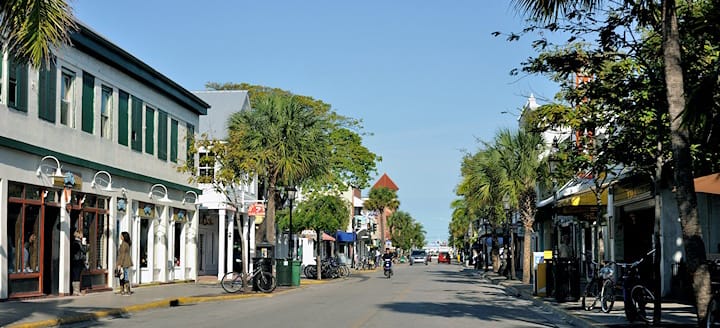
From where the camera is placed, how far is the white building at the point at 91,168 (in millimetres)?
23156

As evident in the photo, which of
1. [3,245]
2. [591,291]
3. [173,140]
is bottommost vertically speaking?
[591,291]

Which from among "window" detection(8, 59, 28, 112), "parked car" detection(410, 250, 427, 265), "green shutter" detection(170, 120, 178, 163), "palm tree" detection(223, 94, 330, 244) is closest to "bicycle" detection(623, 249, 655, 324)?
"window" detection(8, 59, 28, 112)

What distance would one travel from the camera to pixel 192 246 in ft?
130

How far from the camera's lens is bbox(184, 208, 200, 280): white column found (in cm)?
3941

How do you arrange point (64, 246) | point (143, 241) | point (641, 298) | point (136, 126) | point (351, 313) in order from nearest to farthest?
1. point (641, 298)
2. point (351, 313)
3. point (64, 246)
4. point (136, 126)
5. point (143, 241)

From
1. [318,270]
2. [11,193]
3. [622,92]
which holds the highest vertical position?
[622,92]

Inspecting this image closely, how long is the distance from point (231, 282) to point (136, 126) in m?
7.02

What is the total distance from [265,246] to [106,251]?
239 inches

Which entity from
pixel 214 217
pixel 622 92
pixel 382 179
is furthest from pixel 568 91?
pixel 382 179

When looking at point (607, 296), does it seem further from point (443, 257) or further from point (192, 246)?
point (443, 257)

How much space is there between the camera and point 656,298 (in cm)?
1634

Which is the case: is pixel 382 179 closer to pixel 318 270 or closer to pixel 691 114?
pixel 318 270

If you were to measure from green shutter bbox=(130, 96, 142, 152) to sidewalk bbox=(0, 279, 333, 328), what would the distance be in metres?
5.19

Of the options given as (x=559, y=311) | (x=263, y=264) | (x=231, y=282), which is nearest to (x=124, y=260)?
(x=231, y=282)
